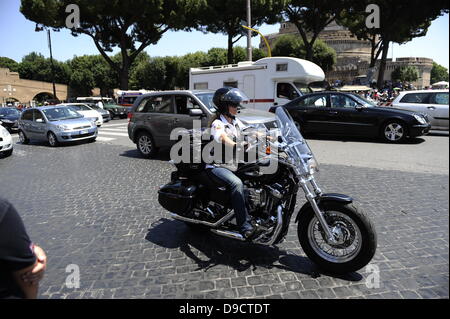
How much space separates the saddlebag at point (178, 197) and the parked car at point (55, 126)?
9.47m

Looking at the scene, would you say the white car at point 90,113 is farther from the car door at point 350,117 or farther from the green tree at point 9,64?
the green tree at point 9,64

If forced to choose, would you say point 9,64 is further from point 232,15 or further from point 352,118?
point 352,118

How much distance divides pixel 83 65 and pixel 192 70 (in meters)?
61.9

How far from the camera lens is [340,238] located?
3023mm

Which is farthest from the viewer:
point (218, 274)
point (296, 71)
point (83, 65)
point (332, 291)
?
point (83, 65)

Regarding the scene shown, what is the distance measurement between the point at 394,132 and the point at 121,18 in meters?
26.8

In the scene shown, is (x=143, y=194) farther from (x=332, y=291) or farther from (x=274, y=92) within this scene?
(x=274, y=92)

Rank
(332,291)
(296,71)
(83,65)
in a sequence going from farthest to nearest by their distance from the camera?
(83,65), (296,71), (332,291)

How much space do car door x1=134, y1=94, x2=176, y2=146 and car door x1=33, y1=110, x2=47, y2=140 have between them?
5.19 m

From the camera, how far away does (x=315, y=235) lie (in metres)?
3.27

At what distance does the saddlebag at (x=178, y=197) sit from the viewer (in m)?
3.65

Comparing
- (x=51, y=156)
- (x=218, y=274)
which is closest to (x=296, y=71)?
A: (x=51, y=156)

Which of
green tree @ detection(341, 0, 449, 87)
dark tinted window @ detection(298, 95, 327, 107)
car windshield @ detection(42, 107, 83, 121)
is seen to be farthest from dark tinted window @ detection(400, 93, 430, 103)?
car windshield @ detection(42, 107, 83, 121)

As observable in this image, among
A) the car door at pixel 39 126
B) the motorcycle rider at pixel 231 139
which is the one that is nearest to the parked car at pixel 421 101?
the motorcycle rider at pixel 231 139
